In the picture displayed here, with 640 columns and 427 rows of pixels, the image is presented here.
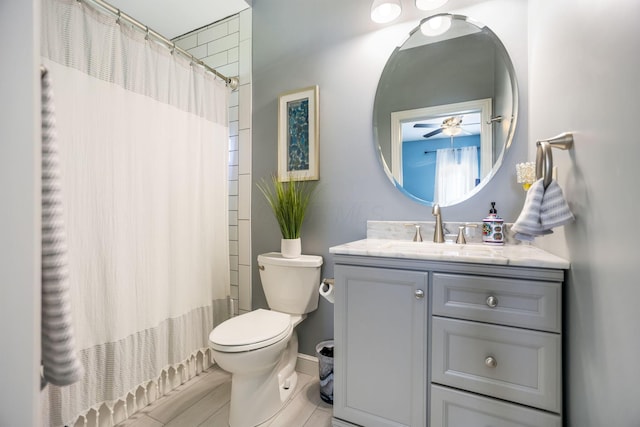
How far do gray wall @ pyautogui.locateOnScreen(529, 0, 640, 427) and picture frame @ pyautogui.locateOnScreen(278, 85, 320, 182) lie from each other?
1.18 m

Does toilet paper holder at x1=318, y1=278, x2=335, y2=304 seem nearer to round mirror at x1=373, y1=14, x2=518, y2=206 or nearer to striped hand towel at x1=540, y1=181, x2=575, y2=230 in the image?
round mirror at x1=373, y1=14, x2=518, y2=206

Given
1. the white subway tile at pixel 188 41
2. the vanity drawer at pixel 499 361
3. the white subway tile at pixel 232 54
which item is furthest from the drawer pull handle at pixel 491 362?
the white subway tile at pixel 188 41

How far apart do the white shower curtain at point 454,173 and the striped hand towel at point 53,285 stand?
1.50 m

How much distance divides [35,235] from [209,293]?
4.60 feet

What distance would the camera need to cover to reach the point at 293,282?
165 centimetres

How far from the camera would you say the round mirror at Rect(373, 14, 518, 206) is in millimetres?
1396

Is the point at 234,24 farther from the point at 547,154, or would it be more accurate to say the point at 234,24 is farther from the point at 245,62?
the point at 547,154

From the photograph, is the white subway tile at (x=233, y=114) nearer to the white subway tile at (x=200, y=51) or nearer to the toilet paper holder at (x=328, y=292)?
the white subway tile at (x=200, y=51)

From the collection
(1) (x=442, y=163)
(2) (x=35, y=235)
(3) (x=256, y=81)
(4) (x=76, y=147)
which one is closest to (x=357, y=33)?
(3) (x=256, y=81)

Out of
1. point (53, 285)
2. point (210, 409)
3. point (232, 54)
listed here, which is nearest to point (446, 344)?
point (53, 285)

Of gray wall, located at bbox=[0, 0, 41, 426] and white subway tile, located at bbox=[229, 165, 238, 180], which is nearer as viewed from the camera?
gray wall, located at bbox=[0, 0, 41, 426]

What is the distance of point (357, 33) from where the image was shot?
168 cm

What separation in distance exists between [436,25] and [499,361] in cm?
162

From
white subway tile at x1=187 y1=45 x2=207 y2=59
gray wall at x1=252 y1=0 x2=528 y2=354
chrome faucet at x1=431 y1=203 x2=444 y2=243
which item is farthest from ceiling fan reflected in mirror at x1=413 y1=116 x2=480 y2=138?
white subway tile at x1=187 y1=45 x2=207 y2=59
